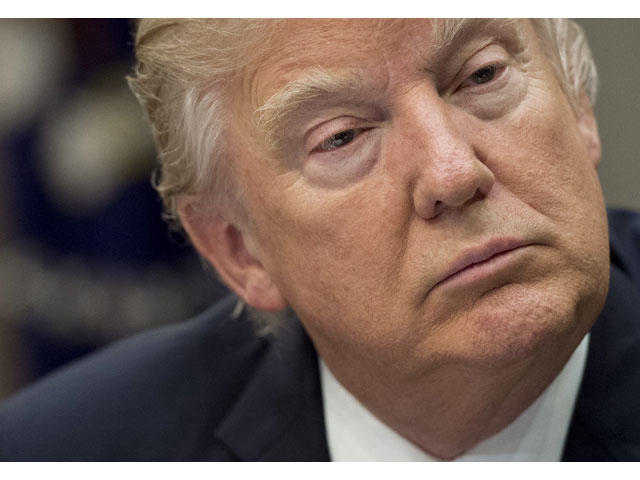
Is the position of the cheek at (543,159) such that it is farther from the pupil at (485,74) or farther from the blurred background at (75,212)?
the blurred background at (75,212)

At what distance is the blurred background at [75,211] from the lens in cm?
175

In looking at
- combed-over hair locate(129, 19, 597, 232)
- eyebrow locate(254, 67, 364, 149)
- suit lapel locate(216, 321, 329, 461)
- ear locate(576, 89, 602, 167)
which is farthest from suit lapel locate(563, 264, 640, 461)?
eyebrow locate(254, 67, 364, 149)

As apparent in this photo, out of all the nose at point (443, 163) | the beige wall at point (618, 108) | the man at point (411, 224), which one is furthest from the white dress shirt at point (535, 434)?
the nose at point (443, 163)

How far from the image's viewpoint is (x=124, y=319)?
1.86 metres

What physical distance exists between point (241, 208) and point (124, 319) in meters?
0.57

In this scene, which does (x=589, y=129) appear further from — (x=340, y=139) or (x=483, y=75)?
(x=340, y=139)

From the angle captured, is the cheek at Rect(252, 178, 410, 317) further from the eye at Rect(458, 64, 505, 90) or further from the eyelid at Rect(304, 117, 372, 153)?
the eye at Rect(458, 64, 505, 90)

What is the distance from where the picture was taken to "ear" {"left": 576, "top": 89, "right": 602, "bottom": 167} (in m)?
1.37

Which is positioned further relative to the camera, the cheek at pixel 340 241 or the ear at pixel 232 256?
the ear at pixel 232 256

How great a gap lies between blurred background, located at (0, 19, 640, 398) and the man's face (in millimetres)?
576

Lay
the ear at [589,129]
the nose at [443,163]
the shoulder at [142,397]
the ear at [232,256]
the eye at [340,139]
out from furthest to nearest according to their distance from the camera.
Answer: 1. the shoulder at [142,397]
2. the ear at [232,256]
3. the ear at [589,129]
4. the eye at [340,139]
5. the nose at [443,163]

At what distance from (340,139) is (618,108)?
1.79ft

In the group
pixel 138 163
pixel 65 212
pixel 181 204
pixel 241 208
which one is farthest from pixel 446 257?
pixel 65 212

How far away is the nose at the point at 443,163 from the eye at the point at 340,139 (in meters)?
0.10
